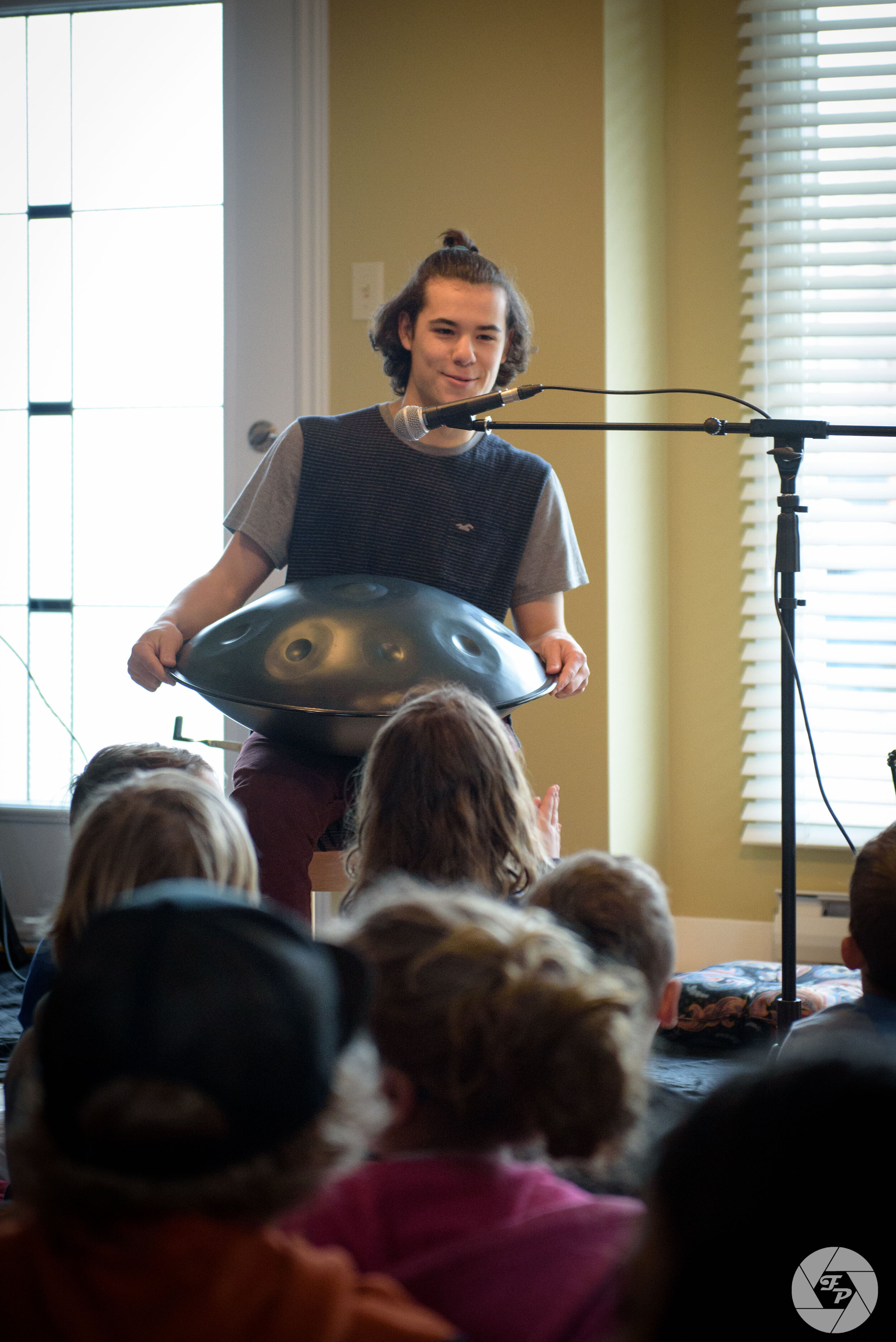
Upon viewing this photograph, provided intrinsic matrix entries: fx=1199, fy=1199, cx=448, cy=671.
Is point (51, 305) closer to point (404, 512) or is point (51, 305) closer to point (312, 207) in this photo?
point (312, 207)

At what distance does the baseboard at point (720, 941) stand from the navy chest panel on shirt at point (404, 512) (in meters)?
1.09

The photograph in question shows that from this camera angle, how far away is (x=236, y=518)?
1939 mm

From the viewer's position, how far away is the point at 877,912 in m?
1.08

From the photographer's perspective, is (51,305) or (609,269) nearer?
(609,269)

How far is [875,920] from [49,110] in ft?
8.21

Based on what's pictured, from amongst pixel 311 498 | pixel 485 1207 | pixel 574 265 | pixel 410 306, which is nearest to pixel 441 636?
pixel 311 498

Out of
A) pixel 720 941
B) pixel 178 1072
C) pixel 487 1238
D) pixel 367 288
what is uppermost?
pixel 367 288

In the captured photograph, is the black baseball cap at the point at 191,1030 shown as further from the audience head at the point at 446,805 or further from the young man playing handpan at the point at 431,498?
the young man playing handpan at the point at 431,498

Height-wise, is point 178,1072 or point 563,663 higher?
point 563,663

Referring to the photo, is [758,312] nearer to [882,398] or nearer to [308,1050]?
[882,398]

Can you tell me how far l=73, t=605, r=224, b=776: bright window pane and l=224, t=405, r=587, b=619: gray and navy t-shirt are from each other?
83 cm

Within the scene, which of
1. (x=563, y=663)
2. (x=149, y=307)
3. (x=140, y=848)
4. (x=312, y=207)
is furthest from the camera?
(x=149, y=307)

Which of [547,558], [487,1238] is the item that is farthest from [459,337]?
[487,1238]

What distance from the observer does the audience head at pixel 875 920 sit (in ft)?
3.47
